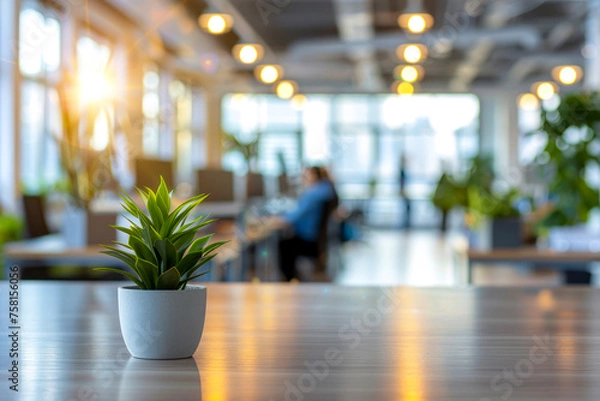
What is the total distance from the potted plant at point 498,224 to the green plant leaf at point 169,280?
3002 millimetres

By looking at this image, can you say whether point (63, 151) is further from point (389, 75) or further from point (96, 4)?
point (389, 75)

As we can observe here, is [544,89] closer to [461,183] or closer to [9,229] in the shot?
[461,183]

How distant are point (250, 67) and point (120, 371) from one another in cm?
1609

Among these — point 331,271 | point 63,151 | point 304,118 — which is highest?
point 304,118

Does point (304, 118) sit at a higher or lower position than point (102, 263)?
higher

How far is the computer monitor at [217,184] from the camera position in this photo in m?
6.63

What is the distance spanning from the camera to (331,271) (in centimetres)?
984

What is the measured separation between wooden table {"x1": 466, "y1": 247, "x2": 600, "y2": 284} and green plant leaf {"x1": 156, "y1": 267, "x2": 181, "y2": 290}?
2.78 m

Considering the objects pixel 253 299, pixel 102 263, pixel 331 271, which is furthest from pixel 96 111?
pixel 331 271

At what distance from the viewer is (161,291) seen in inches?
44.6

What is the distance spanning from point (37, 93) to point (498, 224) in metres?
6.75

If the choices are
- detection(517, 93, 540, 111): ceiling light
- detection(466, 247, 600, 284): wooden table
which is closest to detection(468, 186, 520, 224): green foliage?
detection(466, 247, 600, 284): wooden table

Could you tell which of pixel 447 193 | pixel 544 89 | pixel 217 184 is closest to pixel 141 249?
pixel 217 184

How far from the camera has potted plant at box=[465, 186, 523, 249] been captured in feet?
13.1
